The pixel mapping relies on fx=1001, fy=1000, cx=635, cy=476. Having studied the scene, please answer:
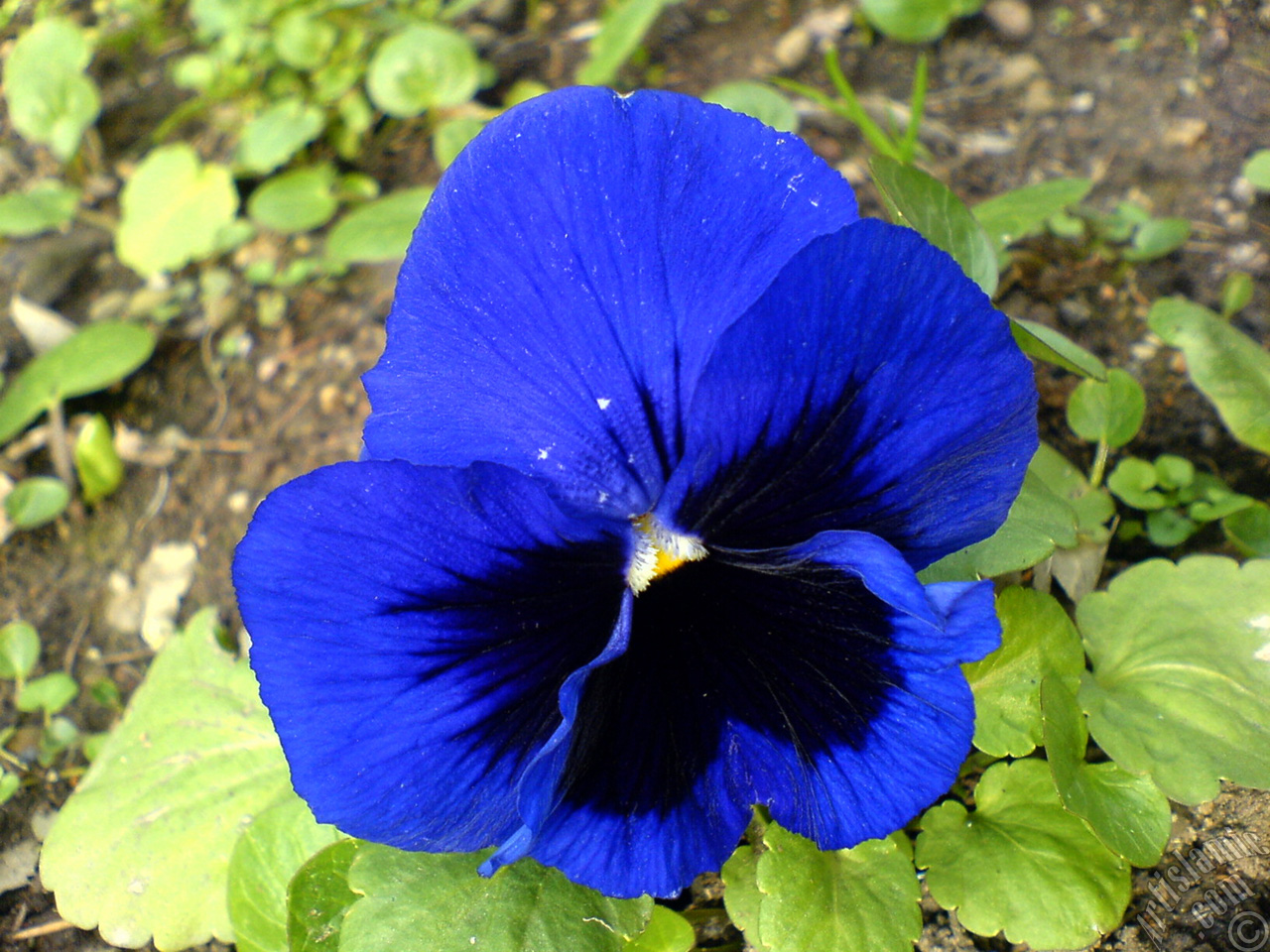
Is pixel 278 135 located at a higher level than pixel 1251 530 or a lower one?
higher

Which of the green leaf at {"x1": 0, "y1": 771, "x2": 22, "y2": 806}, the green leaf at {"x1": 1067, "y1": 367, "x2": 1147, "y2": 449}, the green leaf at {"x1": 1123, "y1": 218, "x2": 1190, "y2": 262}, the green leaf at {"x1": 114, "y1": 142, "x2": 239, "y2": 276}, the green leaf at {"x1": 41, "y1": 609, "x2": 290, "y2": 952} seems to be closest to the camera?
the green leaf at {"x1": 41, "y1": 609, "x2": 290, "y2": 952}

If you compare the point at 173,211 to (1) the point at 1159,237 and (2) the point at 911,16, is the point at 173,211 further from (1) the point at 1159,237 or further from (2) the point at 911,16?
(1) the point at 1159,237

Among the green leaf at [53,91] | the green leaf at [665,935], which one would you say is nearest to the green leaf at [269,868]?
the green leaf at [665,935]

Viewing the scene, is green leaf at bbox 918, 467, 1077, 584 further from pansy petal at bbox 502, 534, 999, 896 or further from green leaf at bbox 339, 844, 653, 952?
green leaf at bbox 339, 844, 653, 952

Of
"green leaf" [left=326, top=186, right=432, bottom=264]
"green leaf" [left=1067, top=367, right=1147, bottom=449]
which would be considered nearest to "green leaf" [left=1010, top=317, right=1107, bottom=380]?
"green leaf" [left=1067, top=367, right=1147, bottom=449]

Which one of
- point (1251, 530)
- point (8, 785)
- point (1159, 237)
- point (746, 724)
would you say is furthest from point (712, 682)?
point (1159, 237)

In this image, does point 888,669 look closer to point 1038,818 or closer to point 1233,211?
point 1038,818
